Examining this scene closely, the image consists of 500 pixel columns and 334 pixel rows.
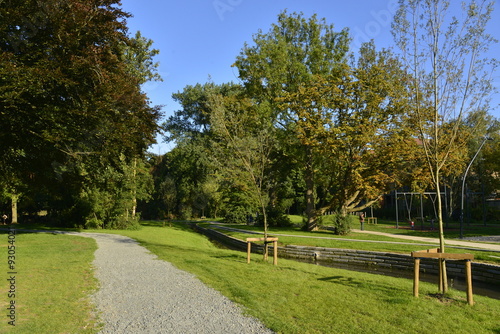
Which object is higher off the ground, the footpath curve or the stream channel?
the footpath curve

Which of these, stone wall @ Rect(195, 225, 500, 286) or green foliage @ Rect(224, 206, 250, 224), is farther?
green foliage @ Rect(224, 206, 250, 224)

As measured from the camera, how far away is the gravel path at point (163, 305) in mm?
5215

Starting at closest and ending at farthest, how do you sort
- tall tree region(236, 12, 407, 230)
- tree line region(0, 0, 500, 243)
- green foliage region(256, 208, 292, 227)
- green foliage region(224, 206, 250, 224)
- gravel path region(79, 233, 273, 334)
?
gravel path region(79, 233, 273, 334) → tree line region(0, 0, 500, 243) → tall tree region(236, 12, 407, 230) → green foliage region(256, 208, 292, 227) → green foliage region(224, 206, 250, 224)

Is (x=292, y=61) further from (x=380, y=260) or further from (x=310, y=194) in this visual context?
(x=380, y=260)

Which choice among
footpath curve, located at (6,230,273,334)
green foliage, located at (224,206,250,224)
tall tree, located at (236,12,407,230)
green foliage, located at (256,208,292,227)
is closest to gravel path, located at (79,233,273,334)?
footpath curve, located at (6,230,273,334)

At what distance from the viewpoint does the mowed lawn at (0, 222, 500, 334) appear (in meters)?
5.39

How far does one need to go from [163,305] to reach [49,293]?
Answer: 2.49 metres

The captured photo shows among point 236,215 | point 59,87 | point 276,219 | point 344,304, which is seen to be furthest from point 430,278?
point 236,215

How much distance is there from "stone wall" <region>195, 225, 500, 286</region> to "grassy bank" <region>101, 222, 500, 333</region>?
4.35m

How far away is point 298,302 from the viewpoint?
21.9 ft

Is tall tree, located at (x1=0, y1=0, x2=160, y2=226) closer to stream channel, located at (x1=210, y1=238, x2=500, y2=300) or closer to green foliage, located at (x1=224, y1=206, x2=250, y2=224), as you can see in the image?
stream channel, located at (x1=210, y1=238, x2=500, y2=300)

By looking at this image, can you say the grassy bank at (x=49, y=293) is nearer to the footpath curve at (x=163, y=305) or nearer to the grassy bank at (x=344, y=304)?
the footpath curve at (x=163, y=305)

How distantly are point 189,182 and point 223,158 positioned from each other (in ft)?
109

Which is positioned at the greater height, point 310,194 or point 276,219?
point 310,194
